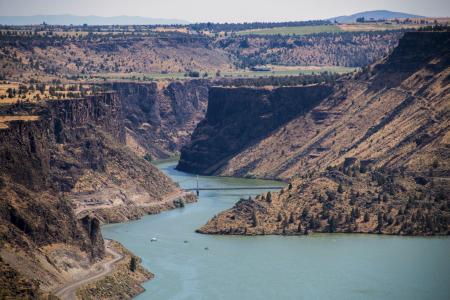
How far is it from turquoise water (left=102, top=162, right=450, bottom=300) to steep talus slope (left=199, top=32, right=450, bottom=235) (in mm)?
3299

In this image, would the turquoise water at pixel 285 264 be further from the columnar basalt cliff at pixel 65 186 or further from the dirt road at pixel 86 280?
the columnar basalt cliff at pixel 65 186

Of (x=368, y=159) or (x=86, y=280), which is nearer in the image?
(x=86, y=280)

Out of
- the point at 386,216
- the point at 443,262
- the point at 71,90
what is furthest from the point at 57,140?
the point at 443,262

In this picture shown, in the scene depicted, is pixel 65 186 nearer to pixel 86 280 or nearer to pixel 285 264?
pixel 285 264

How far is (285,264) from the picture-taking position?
117 m

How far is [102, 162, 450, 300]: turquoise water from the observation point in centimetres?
10650

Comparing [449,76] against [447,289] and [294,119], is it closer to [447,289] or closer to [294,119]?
[294,119]

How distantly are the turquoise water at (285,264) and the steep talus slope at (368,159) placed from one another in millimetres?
3299

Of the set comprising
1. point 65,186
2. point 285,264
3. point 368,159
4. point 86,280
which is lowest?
point 368,159

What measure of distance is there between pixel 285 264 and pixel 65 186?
3521 centimetres

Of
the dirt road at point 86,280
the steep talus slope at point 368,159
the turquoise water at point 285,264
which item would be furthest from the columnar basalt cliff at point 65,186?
the steep talus slope at point 368,159

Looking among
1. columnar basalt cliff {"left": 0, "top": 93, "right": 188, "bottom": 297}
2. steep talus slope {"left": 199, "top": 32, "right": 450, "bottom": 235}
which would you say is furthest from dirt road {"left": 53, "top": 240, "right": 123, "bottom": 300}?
steep talus slope {"left": 199, "top": 32, "right": 450, "bottom": 235}

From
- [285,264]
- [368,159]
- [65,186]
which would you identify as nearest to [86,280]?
[285,264]

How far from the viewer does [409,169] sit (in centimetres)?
15488
